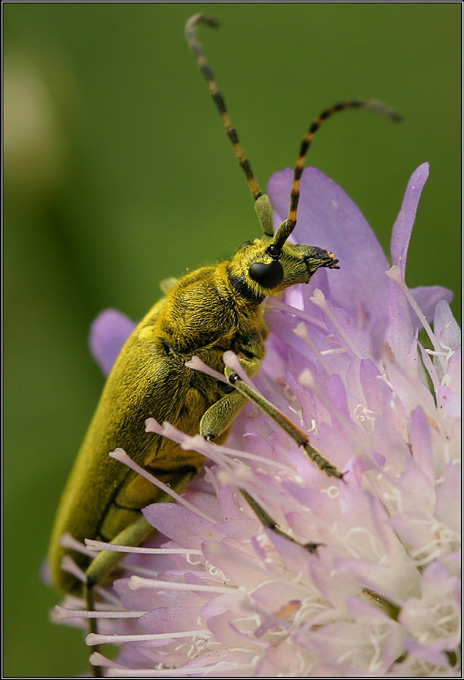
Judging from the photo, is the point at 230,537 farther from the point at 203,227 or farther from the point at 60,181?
the point at 60,181

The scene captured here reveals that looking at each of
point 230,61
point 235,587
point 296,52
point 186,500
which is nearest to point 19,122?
point 230,61

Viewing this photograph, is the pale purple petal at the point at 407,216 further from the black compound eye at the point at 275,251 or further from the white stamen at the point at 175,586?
the white stamen at the point at 175,586

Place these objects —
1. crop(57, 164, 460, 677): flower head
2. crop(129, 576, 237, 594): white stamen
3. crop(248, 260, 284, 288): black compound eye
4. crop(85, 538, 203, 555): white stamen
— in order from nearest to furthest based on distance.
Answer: crop(57, 164, 460, 677): flower head → crop(129, 576, 237, 594): white stamen → crop(85, 538, 203, 555): white stamen → crop(248, 260, 284, 288): black compound eye

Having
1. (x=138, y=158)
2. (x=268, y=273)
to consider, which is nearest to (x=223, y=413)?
(x=268, y=273)

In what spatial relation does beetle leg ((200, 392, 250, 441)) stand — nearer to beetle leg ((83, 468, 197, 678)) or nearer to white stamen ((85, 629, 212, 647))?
beetle leg ((83, 468, 197, 678))

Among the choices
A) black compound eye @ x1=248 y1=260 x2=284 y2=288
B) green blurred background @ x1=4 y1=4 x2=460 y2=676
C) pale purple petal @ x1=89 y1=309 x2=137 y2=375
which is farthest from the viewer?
green blurred background @ x1=4 y1=4 x2=460 y2=676

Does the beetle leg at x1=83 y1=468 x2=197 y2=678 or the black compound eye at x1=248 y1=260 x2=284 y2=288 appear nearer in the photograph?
the black compound eye at x1=248 y1=260 x2=284 y2=288

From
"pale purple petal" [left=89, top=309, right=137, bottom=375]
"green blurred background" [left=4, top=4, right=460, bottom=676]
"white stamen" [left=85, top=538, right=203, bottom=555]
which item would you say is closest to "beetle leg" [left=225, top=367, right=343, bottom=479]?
"white stamen" [left=85, top=538, right=203, bottom=555]
